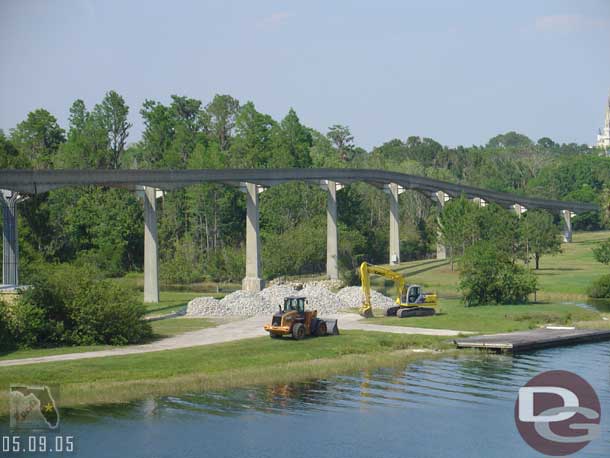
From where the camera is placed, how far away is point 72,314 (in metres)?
45.9

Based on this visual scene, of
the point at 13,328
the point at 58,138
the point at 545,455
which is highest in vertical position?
the point at 58,138

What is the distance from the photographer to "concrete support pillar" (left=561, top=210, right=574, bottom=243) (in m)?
138

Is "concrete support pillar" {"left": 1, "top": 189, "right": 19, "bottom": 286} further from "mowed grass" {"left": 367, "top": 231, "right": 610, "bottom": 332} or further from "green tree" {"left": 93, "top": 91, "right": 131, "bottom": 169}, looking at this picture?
"green tree" {"left": 93, "top": 91, "right": 131, "bottom": 169}

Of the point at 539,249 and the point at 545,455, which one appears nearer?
the point at 545,455

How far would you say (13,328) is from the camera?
4419 centimetres

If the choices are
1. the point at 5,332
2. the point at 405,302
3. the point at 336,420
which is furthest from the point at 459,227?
the point at 336,420

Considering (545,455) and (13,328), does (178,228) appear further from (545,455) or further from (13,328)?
(545,455)

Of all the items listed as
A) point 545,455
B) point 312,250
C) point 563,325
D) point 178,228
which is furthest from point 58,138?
point 545,455

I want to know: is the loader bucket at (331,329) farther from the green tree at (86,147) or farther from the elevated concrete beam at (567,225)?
the elevated concrete beam at (567,225)

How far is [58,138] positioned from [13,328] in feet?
298

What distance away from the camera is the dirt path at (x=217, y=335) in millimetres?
41656

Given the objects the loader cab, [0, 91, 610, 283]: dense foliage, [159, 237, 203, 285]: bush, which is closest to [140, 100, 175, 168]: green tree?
[0, 91, 610, 283]: dense foliage

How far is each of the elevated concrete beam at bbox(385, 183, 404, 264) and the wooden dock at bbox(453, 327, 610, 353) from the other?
5783cm

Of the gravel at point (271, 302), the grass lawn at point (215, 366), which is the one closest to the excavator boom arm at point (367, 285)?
the gravel at point (271, 302)
